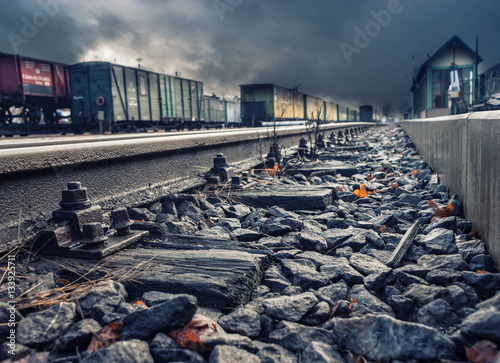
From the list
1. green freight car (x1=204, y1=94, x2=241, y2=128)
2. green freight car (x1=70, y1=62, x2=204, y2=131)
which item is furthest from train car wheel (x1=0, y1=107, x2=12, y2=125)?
green freight car (x1=204, y1=94, x2=241, y2=128)

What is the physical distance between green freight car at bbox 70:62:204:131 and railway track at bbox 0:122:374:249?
1345 centimetres

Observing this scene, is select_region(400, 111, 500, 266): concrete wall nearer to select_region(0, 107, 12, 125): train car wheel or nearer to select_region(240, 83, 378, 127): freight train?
select_region(0, 107, 12, 125): train car wheel

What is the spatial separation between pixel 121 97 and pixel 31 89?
404 cm

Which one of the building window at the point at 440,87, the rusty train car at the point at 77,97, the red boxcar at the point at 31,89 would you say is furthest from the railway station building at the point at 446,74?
the red boxcar at the point at 31,89

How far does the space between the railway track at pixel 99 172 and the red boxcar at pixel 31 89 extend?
16.5 meters

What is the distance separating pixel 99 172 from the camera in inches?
114

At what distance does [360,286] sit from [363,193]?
97.5 inches

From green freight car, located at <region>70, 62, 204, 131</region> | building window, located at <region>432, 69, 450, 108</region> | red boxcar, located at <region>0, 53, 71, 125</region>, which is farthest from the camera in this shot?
building window, located at <region>432, 69, 450, 108</region>

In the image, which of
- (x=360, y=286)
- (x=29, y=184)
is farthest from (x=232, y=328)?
(x=29, y=184)

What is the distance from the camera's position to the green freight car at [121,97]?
19.1 m

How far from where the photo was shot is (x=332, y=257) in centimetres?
230

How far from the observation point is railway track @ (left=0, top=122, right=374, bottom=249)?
87.4 inches

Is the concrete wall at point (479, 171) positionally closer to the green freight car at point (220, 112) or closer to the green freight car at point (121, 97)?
the green freight car at point (121, 97)

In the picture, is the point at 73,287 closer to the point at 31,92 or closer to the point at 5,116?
the point at 31,92
